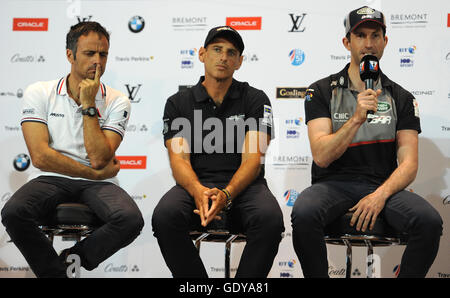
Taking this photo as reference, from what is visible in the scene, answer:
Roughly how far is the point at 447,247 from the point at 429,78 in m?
1.24

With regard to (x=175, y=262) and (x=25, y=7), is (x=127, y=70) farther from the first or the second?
(x=175, y=262)

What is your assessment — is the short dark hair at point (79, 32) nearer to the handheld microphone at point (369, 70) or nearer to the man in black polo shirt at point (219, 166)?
the man in black polo shirt at point (219, 166)

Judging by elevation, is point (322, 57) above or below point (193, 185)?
above

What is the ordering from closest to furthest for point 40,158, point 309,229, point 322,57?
point 309,229 → point 40,158 → point 322,57

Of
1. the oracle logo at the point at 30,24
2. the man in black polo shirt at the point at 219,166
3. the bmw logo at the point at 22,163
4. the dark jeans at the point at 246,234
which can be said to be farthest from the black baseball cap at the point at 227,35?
the bmw logo at the point at 22,163

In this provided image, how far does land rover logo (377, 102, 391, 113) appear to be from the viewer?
3066 millimetres

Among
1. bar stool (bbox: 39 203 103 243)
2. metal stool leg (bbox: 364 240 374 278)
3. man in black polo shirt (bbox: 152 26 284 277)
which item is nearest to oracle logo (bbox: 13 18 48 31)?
man in black polo shirt (bbox: 152 26 284 277)

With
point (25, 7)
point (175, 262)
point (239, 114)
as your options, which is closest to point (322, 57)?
point (239, 114)

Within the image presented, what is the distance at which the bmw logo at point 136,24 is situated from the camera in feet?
13.9

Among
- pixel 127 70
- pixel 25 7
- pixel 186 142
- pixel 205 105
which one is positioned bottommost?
pixel 186 142

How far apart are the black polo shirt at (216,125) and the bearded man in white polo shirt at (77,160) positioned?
41 centimetres

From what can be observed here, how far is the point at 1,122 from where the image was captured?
424 centimetres
